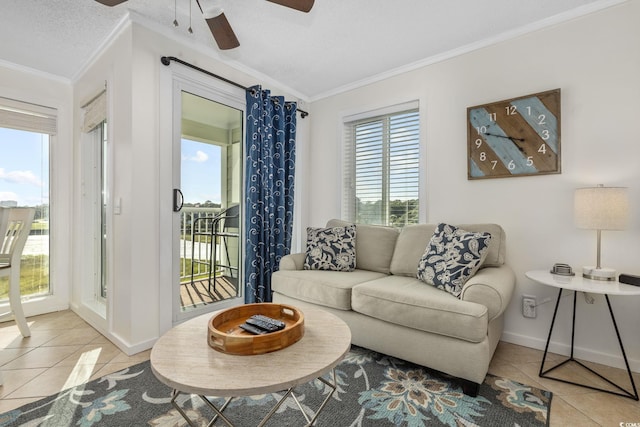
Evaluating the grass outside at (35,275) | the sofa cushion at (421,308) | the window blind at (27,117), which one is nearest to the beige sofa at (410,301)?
the sofa cushion at (421,308)

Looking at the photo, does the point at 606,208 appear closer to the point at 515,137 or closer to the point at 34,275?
the point at 515,137

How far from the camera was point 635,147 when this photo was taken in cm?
201

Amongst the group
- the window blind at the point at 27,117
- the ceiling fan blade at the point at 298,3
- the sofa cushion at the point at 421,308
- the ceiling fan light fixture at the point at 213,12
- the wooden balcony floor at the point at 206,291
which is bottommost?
the wooden balcony floor at the point at 206,291

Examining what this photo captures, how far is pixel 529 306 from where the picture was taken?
2357mm

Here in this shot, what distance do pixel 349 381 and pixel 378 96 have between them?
269 centimetres

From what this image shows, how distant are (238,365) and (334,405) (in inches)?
31.3

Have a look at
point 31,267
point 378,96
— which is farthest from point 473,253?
point 31,267

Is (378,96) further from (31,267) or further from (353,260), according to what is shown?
(31,267)

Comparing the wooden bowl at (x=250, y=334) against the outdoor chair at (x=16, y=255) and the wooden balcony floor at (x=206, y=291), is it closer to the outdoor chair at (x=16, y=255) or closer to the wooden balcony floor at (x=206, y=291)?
the wooden balcony floor at (x=206, y=291)

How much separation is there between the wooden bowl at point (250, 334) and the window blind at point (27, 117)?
3.14m

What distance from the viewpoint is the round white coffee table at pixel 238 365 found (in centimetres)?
96

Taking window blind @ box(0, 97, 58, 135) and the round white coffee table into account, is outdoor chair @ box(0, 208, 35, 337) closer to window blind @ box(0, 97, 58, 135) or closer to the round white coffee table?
window blind @ box(0, 97, 58, 135)

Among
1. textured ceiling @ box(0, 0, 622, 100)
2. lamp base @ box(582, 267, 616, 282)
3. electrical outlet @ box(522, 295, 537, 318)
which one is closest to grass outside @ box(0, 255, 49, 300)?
textured ceiling @ box(0, 0, 622, 100)

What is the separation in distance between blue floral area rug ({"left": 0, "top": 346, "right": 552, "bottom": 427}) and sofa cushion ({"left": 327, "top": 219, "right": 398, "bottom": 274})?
1018 millimetres
